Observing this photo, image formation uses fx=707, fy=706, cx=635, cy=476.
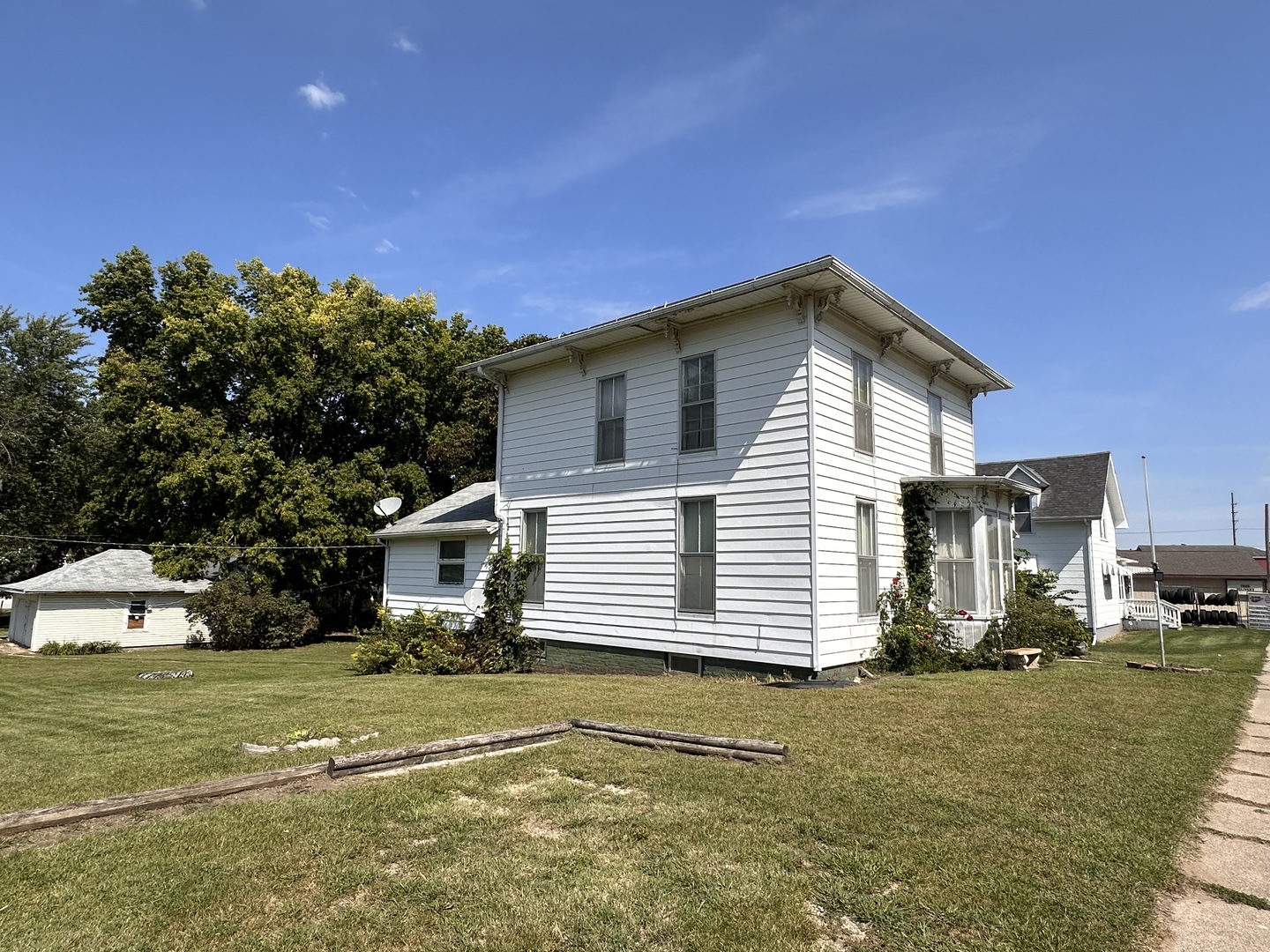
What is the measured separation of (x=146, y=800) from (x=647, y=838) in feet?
11.6

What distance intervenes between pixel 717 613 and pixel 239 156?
12.1 metres

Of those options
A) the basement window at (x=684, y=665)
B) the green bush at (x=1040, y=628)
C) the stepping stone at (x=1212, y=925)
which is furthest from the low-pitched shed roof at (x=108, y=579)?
the stepping stone at (x=1212, y=925)

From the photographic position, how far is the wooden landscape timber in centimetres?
470

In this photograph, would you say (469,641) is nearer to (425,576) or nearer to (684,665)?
(425,576)

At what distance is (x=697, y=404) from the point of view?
12734 mm

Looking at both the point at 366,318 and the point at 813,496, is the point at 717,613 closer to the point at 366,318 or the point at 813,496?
the point at 813,496

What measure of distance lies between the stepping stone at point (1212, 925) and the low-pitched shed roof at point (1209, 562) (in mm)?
50740

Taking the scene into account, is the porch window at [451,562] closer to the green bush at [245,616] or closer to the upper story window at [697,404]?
the upper story window at [697,404]

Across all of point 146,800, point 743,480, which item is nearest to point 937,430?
point 743,480

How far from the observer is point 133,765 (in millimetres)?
6297

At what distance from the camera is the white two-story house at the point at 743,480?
1126 centimetres

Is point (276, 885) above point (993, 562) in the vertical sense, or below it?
below

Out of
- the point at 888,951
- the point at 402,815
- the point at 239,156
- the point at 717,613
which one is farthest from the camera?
the point at 239,156

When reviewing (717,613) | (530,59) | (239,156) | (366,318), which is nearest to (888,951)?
(717,613)
